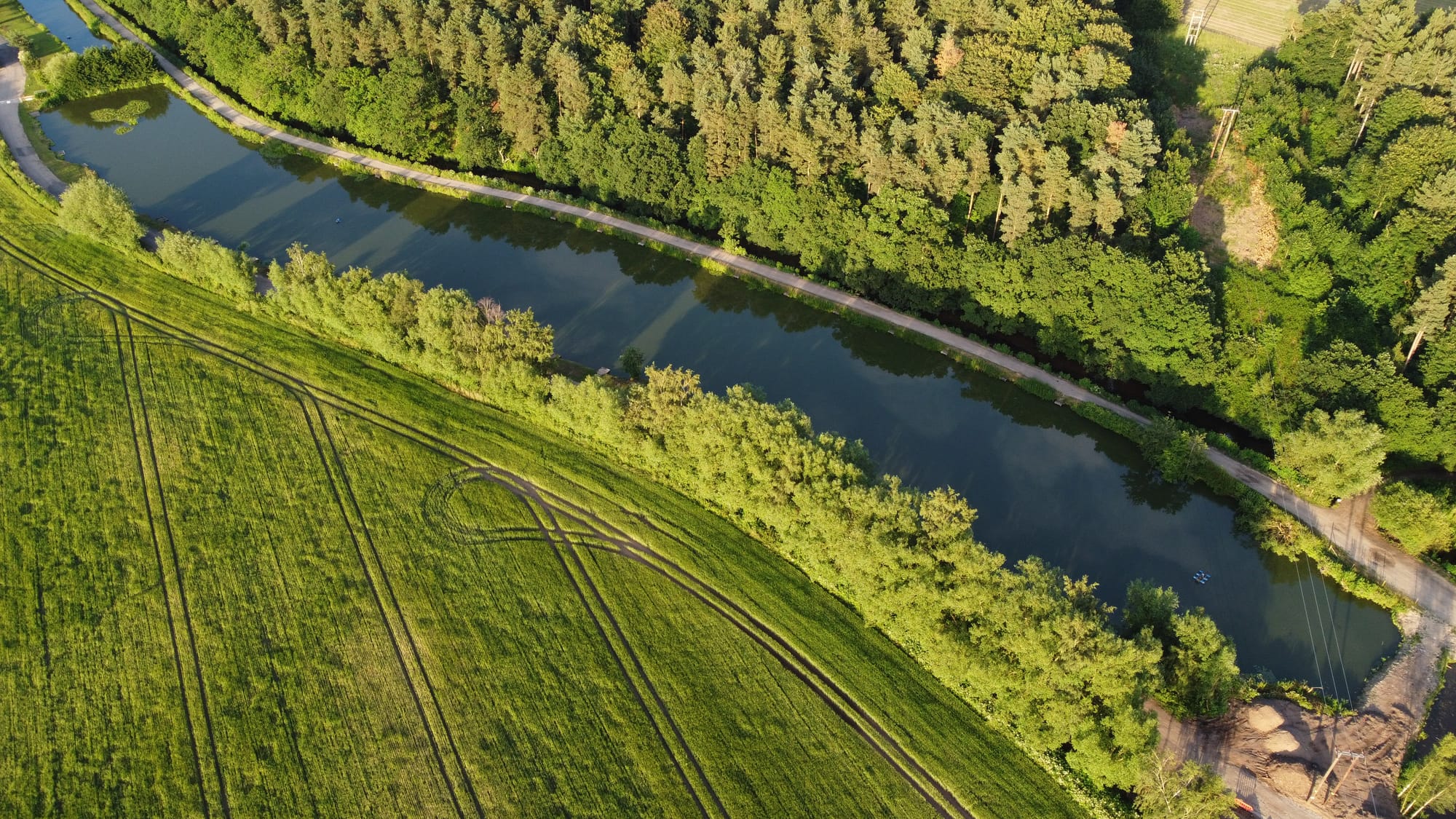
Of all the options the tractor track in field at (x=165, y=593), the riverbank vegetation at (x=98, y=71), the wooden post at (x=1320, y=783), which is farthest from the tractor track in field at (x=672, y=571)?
the riverbank vegetation at (x=98, y=71)

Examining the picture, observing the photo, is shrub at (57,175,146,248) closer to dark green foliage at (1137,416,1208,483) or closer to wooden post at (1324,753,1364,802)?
dark green foliage at (1137,416,1208,483)

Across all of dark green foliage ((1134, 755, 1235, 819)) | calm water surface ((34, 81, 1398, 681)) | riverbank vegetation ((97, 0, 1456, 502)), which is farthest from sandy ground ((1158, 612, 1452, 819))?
riverbank vegetation ((97, 0, 1456, 502))

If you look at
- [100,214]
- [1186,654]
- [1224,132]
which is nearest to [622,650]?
[1186,654]

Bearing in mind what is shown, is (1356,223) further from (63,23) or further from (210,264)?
(63,23)

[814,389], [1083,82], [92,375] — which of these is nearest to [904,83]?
[1083,82]

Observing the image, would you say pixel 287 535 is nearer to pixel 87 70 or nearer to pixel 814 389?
pixel 814 389

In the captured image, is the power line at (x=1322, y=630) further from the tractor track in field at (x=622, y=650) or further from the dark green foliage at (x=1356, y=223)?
the tractor track in field at (x=622, y=650)
